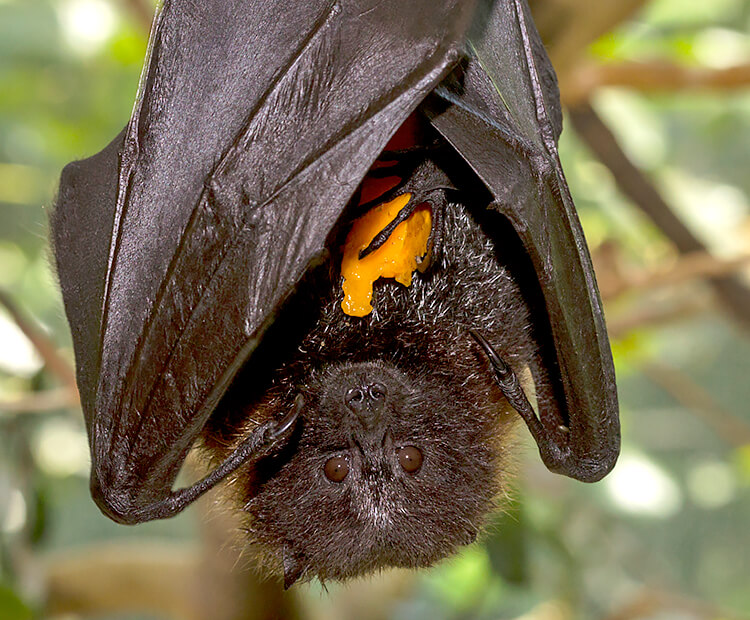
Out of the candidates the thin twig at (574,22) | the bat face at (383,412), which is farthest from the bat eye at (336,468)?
the thin twig at (574,22)

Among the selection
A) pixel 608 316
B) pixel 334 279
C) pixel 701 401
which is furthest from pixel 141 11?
pixel 701 401

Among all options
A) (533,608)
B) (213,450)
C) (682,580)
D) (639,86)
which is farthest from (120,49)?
(682,580)

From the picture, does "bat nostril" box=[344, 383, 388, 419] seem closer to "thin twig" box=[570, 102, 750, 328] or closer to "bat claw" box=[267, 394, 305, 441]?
"bat claw" box=[267, 394, 305, 441]

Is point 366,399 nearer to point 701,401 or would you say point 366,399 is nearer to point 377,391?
point 377,391

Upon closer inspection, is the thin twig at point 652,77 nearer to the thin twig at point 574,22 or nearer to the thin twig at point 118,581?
the thin twig at point 574,22

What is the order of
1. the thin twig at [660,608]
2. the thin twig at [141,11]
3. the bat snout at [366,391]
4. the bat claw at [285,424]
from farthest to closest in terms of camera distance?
1. the thin twig at [660,608]
2. the thin twig at [141,11]
3. the bat snout at [366,391]
4. the bat claw at [285,424]

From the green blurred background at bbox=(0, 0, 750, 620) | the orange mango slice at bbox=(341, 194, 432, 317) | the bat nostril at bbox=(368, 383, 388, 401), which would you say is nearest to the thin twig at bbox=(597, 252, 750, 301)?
the green blurred background at bbox=(0, 0, 750, 620)

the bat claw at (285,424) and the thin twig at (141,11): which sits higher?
the thin twig at (141,11)
